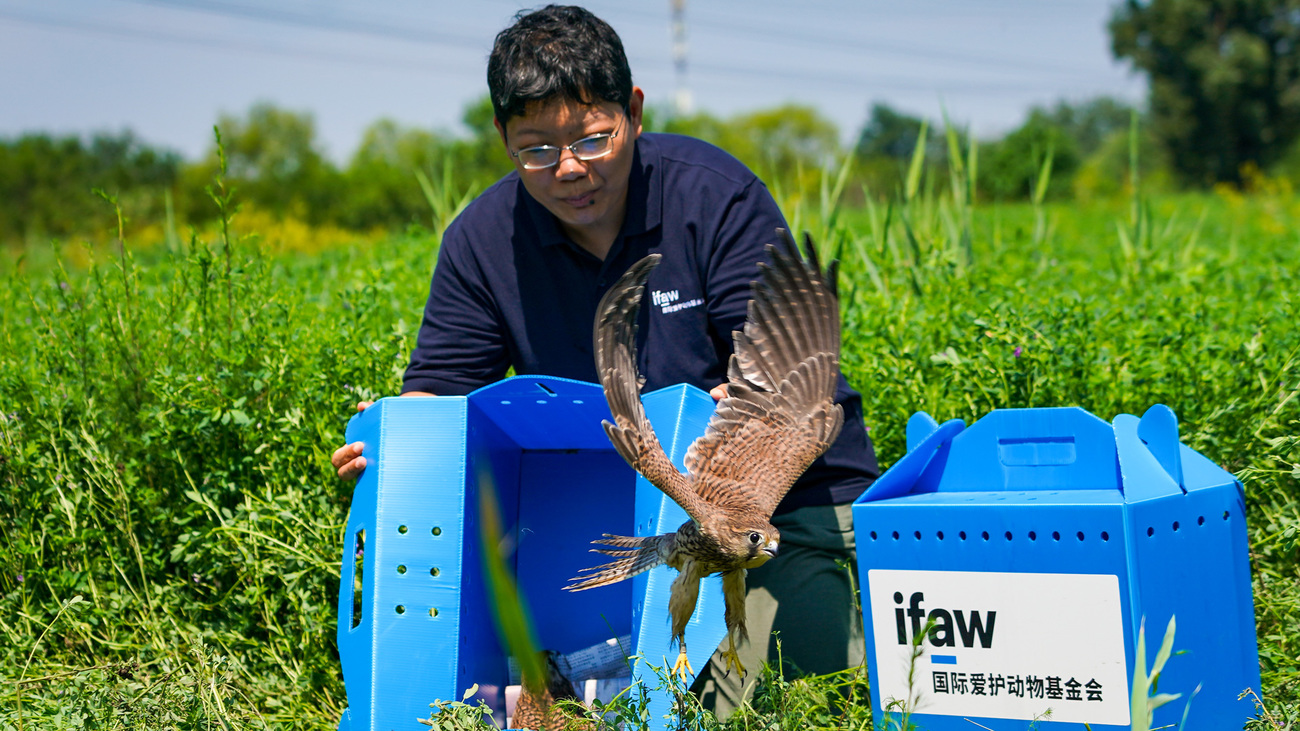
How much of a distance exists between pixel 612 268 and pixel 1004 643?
1.40 meters

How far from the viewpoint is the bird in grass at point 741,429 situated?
2023 mm

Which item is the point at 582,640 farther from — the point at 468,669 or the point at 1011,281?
the point at 1011,281

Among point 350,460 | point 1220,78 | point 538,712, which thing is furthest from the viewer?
point 1220,78

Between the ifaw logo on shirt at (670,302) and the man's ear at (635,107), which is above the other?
the man's ear at (635,107)

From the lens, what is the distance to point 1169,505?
1737mm

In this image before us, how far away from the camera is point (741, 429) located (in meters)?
2.27

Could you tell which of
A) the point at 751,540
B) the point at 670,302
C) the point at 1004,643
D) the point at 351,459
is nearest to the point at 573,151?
Answer: the point at 670,302

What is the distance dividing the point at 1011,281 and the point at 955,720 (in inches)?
90.0

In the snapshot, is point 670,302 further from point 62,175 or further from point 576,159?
point 62,175

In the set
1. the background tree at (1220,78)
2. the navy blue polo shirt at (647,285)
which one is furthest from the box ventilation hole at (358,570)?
the background tree at (1220,78)

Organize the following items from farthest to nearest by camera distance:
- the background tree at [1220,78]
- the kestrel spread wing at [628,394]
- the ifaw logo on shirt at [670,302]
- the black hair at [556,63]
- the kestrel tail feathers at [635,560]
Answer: the background tree at [1220,78], the ifaw logo on shirt at [670,302], the black hair at [556,63], the kestrel tail feathers at [635,560], the kestrel spread wing at [628,394]

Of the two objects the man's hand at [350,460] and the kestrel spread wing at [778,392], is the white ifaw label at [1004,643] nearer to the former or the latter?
the kestrel spread wing at [778,392]

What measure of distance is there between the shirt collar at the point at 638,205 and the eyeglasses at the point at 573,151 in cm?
24

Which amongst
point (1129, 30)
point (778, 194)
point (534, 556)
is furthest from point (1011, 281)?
point (1129, 30)
